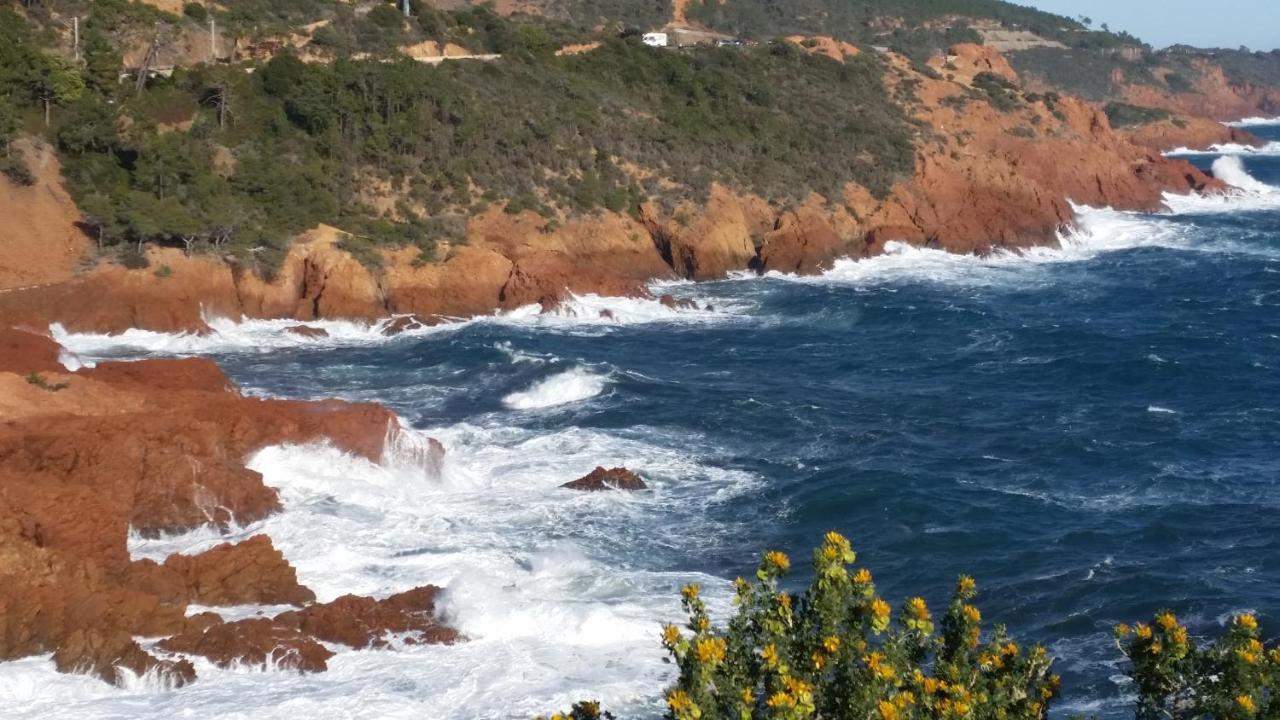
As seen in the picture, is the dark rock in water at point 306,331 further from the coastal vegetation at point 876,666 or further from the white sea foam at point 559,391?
the coastal vegetation at point 876,666

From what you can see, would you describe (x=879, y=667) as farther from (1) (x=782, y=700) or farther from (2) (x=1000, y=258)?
(2) (x=1000, y=258)

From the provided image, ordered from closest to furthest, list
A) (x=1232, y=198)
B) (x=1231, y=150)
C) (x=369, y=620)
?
(x=369, y=620)
(x=1232, y=198)
(x=1231, y=150)

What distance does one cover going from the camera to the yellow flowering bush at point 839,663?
995 cm

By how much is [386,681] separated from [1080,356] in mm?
28044

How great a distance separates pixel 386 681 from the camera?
19.1 metres

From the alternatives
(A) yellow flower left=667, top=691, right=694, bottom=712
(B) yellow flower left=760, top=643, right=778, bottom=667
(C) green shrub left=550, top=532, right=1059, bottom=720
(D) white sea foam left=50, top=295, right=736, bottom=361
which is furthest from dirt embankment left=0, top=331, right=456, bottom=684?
(A) yellow flower left=667, top=691, right=694, bottom=712

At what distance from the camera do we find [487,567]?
918 inches

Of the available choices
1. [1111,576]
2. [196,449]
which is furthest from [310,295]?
[1111,576]

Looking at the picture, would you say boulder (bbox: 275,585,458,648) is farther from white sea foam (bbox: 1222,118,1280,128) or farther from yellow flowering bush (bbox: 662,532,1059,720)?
white sea foam (bbox: 1222,118,1280,128)

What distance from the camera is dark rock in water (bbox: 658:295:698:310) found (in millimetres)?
48531

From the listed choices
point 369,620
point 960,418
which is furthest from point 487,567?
point 960,418

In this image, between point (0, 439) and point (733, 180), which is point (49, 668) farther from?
point (733, 180)

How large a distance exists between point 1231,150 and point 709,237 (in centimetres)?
8521

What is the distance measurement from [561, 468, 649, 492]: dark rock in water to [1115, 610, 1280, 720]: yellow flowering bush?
1671cm
